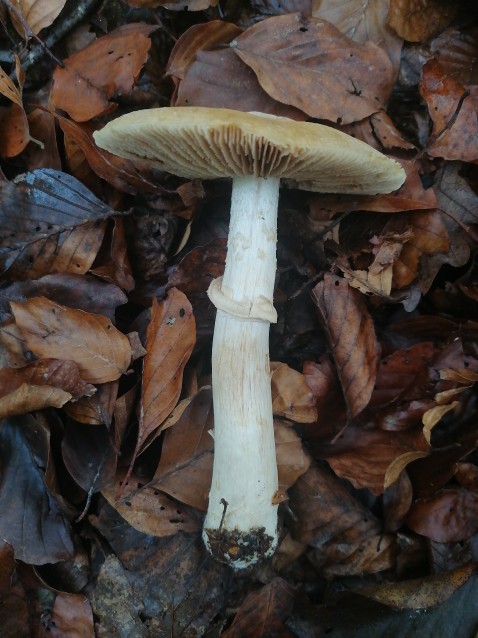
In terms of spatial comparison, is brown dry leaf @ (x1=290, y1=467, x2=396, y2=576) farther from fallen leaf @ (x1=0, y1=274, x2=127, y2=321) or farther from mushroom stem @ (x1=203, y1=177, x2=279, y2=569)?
fallen leaf @ (x1=0, y1=274, x2=127, y2=321)

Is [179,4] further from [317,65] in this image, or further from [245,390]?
[245,390]

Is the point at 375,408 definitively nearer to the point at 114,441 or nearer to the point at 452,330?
the point at 452,330

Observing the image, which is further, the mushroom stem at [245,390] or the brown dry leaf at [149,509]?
the brown dry leaf at [149,509]

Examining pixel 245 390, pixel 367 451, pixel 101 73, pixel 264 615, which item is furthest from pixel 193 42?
pixel 264 615

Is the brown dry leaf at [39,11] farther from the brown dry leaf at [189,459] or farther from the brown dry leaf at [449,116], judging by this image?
the brown dry leaf at [189,459]

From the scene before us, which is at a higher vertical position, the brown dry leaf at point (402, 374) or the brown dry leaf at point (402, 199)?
the brown dry leaf at point (402, 199)

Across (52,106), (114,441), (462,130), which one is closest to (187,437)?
(114,441)

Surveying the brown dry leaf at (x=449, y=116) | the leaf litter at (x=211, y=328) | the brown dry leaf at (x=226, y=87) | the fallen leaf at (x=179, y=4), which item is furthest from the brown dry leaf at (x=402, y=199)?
the fallen leaf at (x=179, y=4)
